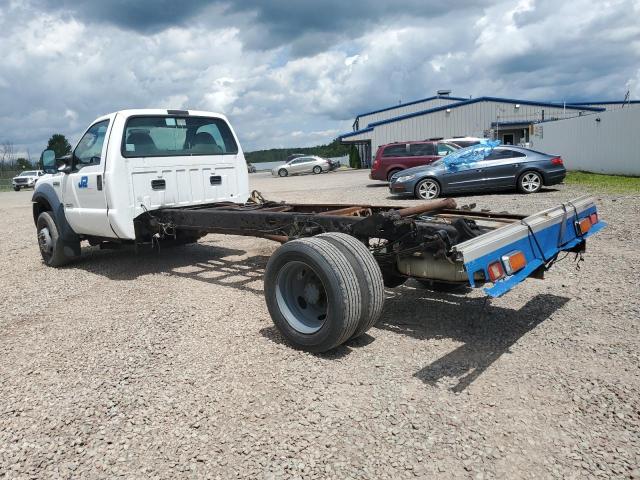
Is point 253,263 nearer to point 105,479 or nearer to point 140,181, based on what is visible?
point 140,181

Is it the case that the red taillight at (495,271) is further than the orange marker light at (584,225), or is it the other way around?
the orange marker light at (584,225)

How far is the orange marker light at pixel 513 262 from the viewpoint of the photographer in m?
3.67

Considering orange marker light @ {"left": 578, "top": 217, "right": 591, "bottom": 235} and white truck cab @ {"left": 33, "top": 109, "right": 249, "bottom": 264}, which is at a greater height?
white truck cab @ {"left": 33, "top": 109, "right": 249, "bottom": 264}

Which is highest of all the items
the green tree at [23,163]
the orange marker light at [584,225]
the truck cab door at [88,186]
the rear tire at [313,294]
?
the green tree at [23,163]

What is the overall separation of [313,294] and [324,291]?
0.10 m

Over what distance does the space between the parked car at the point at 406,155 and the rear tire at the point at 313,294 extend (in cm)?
1580

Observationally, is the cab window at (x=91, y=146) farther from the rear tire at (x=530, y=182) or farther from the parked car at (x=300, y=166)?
the parked car at (x=300, y=166)

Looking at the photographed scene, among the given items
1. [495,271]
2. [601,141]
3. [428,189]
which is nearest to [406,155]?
[428,189]

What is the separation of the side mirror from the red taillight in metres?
6.56

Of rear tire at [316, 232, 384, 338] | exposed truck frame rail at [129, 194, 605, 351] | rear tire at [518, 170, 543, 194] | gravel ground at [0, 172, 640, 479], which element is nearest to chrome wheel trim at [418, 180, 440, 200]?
rear tire at [518, 170, 543, 194]

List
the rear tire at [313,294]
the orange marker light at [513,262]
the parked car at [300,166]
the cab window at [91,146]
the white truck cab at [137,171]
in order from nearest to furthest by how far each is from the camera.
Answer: the orange marker light at [513,262], the rear tire at [313,294], the white truck cab at [137,171], the cab window at [91,146], the parked car at [300,166]

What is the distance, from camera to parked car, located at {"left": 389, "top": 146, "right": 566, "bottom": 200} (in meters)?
14.4

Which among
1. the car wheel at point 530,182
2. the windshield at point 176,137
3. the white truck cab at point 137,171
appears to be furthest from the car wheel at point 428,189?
the windshield at point 176,137

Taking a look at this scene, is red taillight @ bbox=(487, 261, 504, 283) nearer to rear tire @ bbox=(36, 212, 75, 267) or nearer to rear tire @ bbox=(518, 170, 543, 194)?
rear tire @ bbox=(36, 212, 75, 267)
